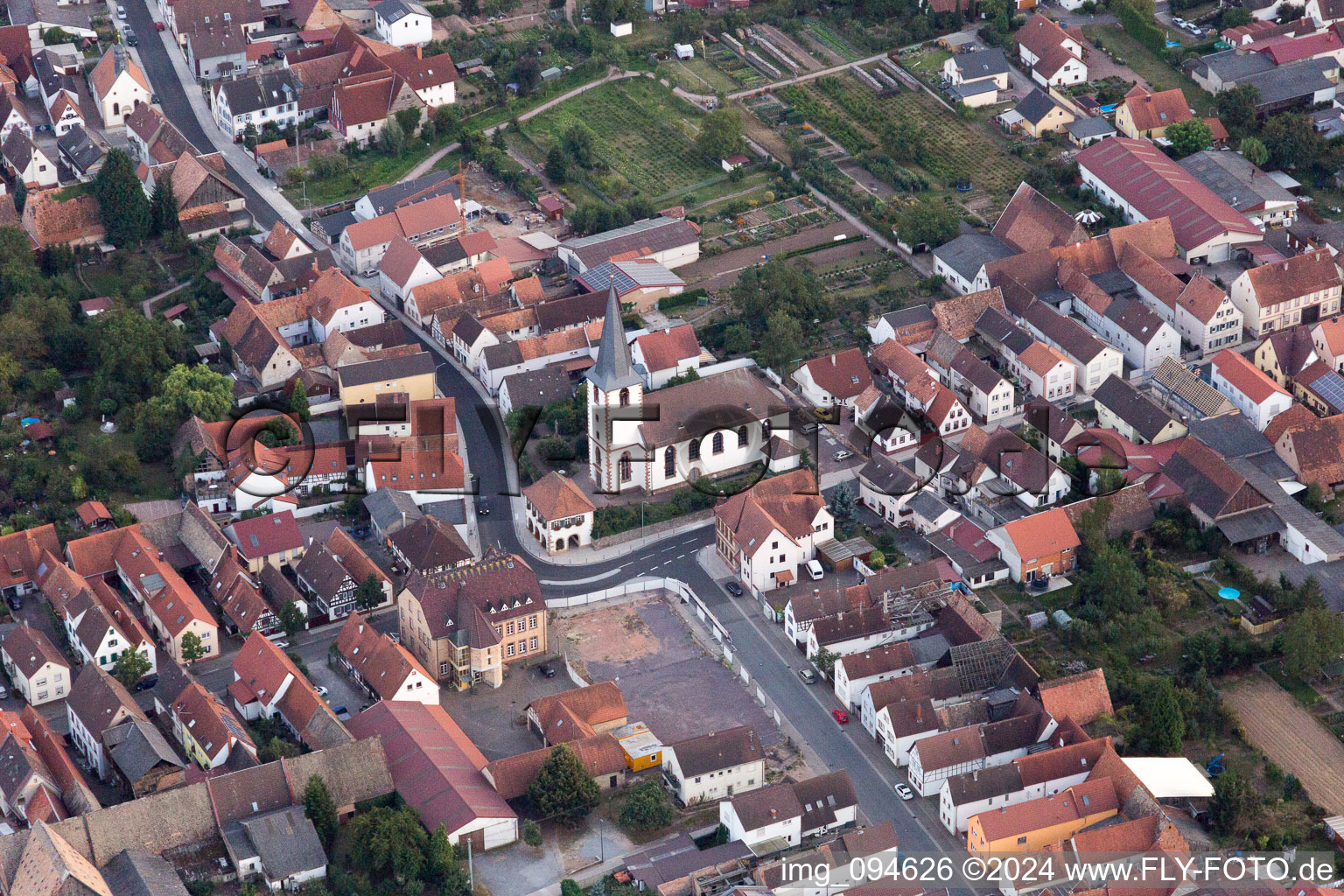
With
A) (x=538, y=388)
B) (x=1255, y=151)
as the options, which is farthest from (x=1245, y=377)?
(x=538, y=388)

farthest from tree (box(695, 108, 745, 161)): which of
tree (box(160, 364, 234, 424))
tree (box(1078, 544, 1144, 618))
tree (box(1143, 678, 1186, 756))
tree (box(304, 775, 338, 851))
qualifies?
tree (box(304, 775, 338, 851))

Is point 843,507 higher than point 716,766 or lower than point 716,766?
lower

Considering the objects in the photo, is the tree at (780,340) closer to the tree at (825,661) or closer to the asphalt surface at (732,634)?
the asphalt surface at (732,634)

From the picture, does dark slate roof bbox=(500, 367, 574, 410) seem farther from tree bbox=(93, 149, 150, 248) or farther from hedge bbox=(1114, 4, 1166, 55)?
hedge bbox=(1114, 4, 1166, 55)

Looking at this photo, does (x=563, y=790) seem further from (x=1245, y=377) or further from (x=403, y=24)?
(x=403, y=24)

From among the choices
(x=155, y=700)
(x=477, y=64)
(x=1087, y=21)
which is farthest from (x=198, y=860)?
(x=1087, y=21)

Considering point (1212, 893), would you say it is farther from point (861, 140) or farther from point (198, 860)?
point (861, 140)
